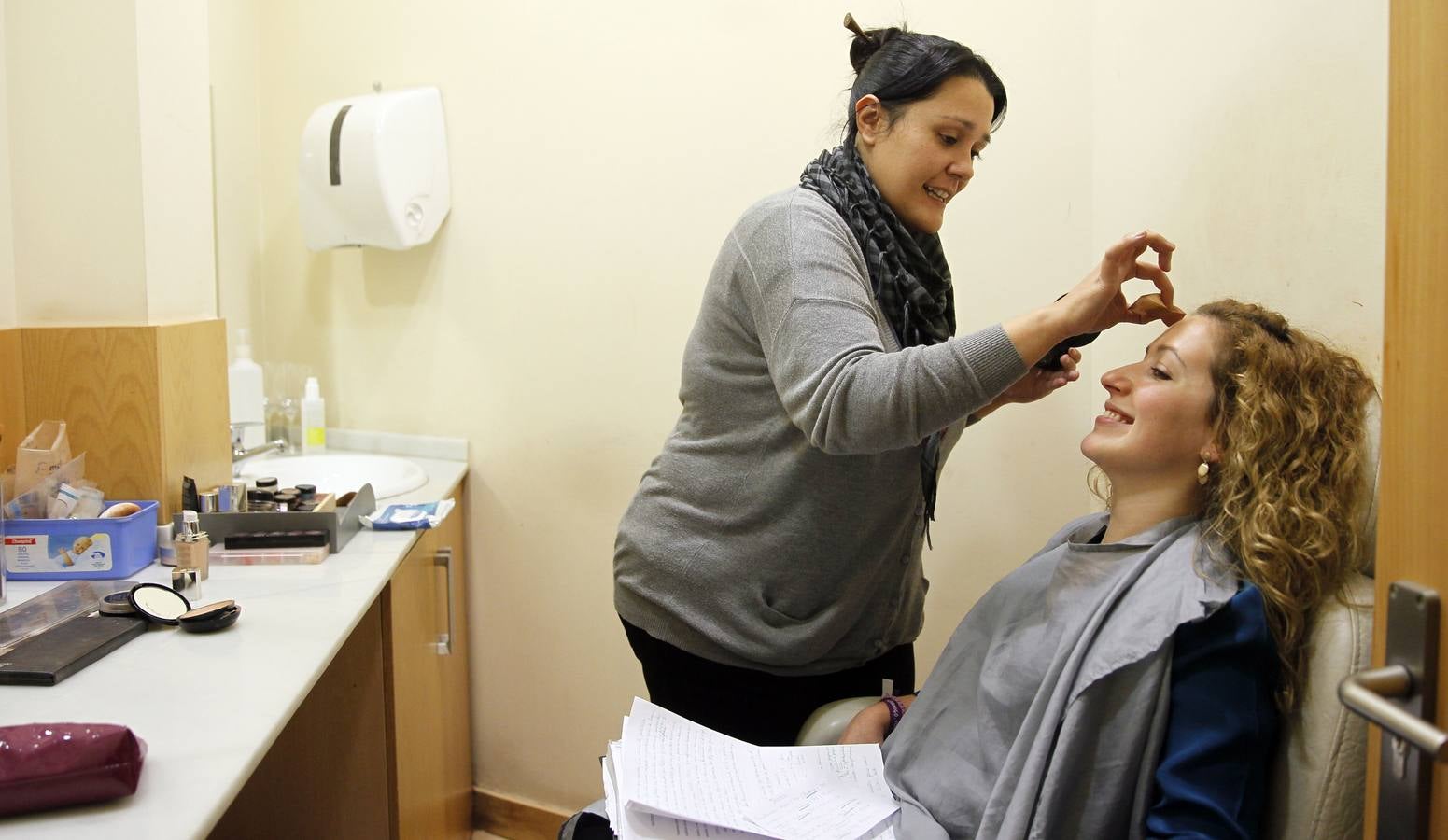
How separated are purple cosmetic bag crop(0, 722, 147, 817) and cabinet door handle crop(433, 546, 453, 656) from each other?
1314mm

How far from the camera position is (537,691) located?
269 cm

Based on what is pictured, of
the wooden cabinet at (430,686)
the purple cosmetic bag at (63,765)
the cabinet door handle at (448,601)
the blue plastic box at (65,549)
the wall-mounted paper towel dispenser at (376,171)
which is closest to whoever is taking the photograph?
the purple cosmetic bag at (63,765)

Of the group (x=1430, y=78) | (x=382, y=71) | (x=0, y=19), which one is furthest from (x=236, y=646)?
(x=382, y=71)

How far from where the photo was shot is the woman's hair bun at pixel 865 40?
61.7 inches

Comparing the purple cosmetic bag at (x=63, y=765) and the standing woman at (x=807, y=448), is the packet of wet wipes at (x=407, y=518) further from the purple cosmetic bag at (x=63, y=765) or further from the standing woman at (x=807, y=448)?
the purple cosmetic bag at (x=63, y=765)

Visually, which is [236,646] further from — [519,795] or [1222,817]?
[519,795]

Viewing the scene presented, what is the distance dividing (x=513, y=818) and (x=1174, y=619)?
207 cm

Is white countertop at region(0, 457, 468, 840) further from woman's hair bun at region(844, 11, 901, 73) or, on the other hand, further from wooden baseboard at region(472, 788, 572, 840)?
wooden baseboard at region(472, 788, 572, 840)

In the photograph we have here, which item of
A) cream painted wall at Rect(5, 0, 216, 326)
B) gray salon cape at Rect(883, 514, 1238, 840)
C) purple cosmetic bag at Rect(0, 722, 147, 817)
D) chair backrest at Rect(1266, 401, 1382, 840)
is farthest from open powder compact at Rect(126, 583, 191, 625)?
chair backrest at Rect(1266, 401, 1382, 840)

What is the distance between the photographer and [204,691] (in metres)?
1.21

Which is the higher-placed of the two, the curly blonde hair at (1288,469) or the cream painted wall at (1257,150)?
the cream painted wall at (1257,150)

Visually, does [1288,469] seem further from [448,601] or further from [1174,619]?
[448,601]

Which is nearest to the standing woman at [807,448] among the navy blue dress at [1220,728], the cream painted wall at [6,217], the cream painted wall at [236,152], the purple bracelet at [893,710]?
the purple bracelet at [893,710]

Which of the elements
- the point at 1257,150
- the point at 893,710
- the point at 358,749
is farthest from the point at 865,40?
the point at 358,749
